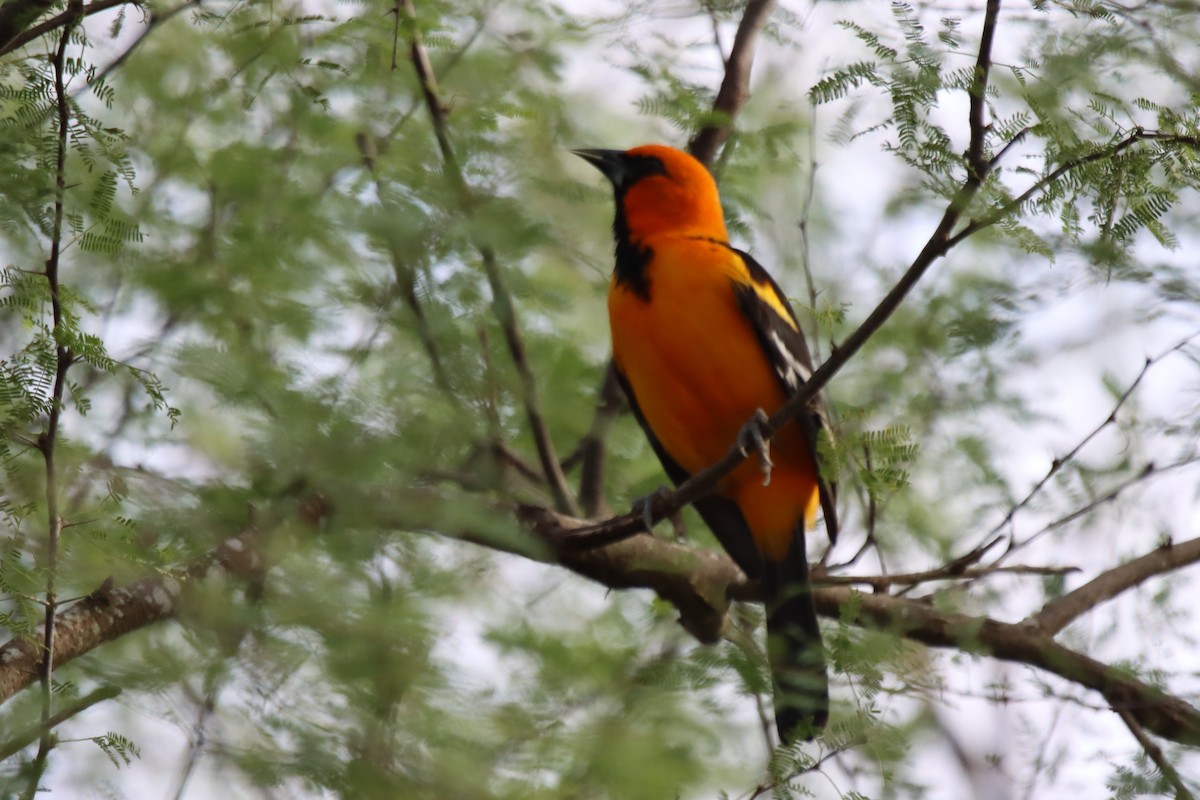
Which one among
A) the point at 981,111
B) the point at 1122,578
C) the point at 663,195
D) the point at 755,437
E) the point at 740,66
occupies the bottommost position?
the point at 981,111

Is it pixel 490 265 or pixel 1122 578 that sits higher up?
pixel 490 265

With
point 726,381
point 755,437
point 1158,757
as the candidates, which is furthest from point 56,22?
point 1158,757

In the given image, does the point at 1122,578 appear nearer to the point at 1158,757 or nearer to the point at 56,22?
the point at 1158,757

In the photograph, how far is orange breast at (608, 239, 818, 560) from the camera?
5.17 m

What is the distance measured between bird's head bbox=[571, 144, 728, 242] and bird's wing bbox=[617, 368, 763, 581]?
2.53ft

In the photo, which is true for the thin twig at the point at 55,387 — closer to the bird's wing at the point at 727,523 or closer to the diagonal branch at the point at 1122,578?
the bird's wing at the point at 727,523

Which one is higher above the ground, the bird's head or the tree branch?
the bird's head

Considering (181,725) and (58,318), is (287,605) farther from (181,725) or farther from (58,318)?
(58,318)

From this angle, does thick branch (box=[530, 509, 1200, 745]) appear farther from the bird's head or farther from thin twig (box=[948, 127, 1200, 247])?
thin twig (box=[948, 127, 1200, 247])

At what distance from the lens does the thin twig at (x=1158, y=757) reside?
13.8 ft

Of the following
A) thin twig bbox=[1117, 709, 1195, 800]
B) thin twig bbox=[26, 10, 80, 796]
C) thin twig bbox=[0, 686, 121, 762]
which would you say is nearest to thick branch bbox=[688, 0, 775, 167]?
thin twig bbox=[1117, 709, 1195, 800]

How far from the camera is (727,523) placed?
17.7ft

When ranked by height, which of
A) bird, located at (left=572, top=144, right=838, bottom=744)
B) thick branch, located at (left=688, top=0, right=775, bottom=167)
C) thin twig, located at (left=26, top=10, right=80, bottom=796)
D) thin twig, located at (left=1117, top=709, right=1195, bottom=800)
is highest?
thick branch, located at (left=688, top=0, right=775, bottom=167)

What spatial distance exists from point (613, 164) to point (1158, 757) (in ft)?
11.5
